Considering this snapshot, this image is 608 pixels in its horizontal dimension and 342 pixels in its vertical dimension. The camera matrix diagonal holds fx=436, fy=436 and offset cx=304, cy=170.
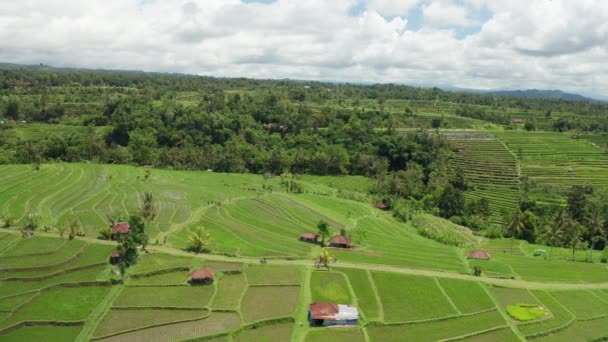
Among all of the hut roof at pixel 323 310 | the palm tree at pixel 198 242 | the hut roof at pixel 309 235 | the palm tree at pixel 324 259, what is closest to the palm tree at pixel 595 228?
the hut roof at pixel 309 235

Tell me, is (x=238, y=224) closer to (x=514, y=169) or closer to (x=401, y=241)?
(x=401, y=241)

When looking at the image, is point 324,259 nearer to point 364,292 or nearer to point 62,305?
point 364,292

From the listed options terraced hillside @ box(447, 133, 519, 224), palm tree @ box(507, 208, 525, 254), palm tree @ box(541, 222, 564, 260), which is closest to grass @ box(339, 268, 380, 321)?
palm tree @ box(507, 208, 525, 254)

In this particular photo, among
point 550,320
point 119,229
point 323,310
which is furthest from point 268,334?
point 119,229

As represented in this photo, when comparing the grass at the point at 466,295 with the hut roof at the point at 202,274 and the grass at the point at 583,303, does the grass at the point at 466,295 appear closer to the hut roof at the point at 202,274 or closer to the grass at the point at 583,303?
the grass at the point at 583,303

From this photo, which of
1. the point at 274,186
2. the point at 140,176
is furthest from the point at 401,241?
the point at 140,176
